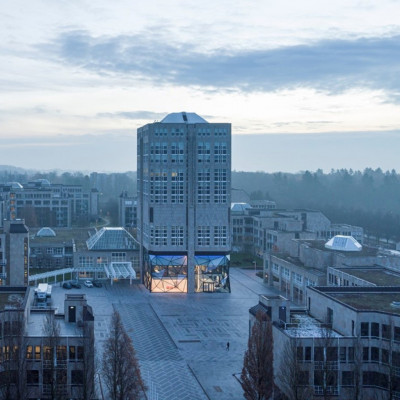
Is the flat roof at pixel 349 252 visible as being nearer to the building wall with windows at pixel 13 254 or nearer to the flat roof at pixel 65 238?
the flat roof at pixel 65 238

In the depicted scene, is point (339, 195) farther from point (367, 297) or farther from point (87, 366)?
point (87, 366)

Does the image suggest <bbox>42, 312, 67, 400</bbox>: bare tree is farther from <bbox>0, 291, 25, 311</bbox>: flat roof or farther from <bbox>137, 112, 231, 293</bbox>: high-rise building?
<bbox>137, 112, 231, 293</bbox>: high-rise building

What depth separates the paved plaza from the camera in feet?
112

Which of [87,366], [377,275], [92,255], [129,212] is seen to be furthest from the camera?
[129,212]

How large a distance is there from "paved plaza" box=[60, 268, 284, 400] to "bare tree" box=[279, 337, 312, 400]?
4.59 metres

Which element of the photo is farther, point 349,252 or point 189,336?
point 349,252

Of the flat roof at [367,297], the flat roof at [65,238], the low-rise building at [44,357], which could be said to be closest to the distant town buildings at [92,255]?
the flat roof at [65,238]

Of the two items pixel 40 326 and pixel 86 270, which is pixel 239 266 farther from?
pixel 40 326

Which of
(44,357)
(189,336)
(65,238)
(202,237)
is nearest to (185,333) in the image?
(189,336)

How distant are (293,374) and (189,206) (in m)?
33.8

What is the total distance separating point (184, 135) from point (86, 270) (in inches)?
720

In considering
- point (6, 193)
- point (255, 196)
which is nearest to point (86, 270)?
point (6, 193)

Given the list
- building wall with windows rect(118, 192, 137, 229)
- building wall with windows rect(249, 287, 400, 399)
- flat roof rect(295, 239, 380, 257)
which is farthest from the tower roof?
building wall with windows rect(118, 192, 137, 229)

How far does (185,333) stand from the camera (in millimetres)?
44719
